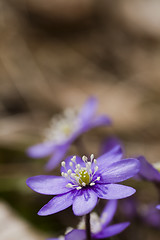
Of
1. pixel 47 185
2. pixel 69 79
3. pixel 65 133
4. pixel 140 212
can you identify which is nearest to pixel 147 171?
pixel 47 185

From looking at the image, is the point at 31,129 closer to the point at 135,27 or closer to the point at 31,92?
the point at 31,92

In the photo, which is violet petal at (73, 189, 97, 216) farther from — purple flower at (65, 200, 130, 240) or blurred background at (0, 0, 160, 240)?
blurred background at (0, 0, 160, 240)

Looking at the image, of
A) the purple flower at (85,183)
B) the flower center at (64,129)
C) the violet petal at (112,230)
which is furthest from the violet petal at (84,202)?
the flower center at (64,129)

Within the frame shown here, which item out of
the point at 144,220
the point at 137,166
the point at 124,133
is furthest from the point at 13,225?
the point at 124,133

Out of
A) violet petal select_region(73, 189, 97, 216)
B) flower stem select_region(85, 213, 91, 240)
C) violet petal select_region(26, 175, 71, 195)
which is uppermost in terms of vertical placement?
violet petal select_region(26, 175, 71, 195)

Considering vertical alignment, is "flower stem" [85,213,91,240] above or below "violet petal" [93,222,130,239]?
above

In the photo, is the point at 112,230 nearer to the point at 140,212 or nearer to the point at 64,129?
the point at 140,212

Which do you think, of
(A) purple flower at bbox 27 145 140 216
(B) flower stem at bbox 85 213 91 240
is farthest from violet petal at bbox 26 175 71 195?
(B) flower stem at bbox 85 213 91 240
